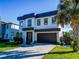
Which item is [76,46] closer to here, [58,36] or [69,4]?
[69,4]

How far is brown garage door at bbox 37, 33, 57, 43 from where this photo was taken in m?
35.2

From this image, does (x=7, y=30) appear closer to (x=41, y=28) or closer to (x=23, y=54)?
(x=41, y=28)

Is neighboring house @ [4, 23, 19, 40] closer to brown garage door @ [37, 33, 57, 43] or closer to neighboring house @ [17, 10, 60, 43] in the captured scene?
neighboring house @ [17, 10, 60, 43]

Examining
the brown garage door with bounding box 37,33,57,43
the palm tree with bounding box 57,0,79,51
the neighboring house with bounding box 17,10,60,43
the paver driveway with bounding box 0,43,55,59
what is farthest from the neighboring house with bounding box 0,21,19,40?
the palm tree with bounding box 57,0,79,51

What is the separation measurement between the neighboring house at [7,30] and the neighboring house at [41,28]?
12551 millimetres

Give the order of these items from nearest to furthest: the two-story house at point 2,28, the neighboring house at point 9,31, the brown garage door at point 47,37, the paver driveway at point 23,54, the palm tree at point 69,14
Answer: the paver driveway at point 23,54, the palm tree at point 69,14, the brown garage door at point 47,37, the neighboring house at point 9,31, the two-story house at point 2,28

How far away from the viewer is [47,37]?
36.4m

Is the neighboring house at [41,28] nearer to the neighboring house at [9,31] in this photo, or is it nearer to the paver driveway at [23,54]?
the neighboring house at [9,31]

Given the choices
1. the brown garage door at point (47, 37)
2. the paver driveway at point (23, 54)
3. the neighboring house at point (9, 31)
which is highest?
the neighboring house at point (9, 31)

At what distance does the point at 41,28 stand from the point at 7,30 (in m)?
19.7

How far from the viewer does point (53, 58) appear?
15859 mm

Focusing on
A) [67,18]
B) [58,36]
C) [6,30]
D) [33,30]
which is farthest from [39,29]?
[6,30]

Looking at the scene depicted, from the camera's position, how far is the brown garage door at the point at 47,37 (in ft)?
115

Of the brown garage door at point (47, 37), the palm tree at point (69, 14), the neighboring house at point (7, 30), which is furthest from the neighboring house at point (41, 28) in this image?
the neighboring house at point (7, 30)
